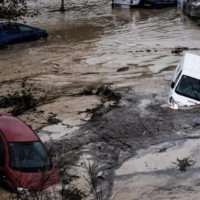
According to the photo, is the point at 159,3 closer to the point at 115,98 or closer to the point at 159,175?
the point at 115,98

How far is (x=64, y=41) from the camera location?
99.6 ft

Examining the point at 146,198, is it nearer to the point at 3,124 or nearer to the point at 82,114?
the point at 3,124

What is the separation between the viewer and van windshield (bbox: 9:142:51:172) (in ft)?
36.7

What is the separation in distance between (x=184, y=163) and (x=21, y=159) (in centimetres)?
371

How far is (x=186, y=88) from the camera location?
1683 centimetres

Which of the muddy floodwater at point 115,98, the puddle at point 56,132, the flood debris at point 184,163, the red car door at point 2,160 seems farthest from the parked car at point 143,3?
the red car door at point 2,160

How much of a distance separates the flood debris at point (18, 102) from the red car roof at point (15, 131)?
581cm

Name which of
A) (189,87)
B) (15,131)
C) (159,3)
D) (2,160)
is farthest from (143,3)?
(2,160)

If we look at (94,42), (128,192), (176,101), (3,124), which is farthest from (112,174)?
(94,42)

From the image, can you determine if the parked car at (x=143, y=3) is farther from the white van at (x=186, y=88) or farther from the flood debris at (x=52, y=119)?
the flood debris at (x=52, y=119)

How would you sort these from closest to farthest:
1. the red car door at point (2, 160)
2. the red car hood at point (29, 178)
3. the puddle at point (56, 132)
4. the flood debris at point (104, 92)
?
the red car hood at point (29, 178)
the red car door at point (2, 160)
the puddle at point (56, 132)
the flood debris at point (104, 92)

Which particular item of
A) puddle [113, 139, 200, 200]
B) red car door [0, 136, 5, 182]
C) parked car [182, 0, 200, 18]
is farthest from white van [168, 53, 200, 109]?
parked car [182, 0, 200, 18]

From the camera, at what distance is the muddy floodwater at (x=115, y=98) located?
12898 mm

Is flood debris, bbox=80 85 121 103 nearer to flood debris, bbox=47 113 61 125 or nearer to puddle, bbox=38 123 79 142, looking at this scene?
flood debris, bbox=47 113 61 125
